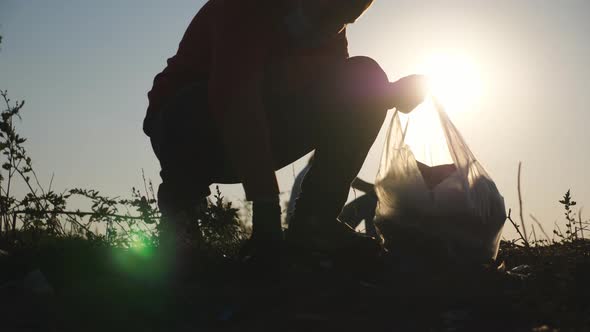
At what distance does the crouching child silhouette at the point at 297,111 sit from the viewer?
2541mm

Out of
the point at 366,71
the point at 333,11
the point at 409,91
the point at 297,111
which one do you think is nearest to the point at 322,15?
the point at 333,11

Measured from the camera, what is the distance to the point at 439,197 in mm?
2723

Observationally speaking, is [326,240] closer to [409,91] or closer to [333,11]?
[409,91]

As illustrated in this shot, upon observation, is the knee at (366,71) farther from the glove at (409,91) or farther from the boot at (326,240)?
the boot at (326,240)

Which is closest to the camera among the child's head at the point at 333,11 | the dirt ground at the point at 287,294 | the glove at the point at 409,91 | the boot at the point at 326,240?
the dirt ground at the point at 287,294

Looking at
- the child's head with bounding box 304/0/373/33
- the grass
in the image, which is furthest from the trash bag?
the child's head with bounding box 304/0/373/33

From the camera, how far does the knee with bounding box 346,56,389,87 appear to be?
270 centimetres

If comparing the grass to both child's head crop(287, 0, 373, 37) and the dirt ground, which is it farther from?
child's head crop(287, 0, 373, 37)

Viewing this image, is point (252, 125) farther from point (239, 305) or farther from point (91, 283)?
point (91, 283)

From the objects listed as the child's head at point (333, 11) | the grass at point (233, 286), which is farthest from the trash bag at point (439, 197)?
the child's head at point (333, 11)

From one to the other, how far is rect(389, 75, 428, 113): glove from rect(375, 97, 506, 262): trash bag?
0.19m

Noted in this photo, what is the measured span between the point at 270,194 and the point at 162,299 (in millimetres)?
540

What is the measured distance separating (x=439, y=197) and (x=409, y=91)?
50 cm

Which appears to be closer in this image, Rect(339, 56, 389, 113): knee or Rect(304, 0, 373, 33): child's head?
Rect(304, 0, 373, 33): child's head
